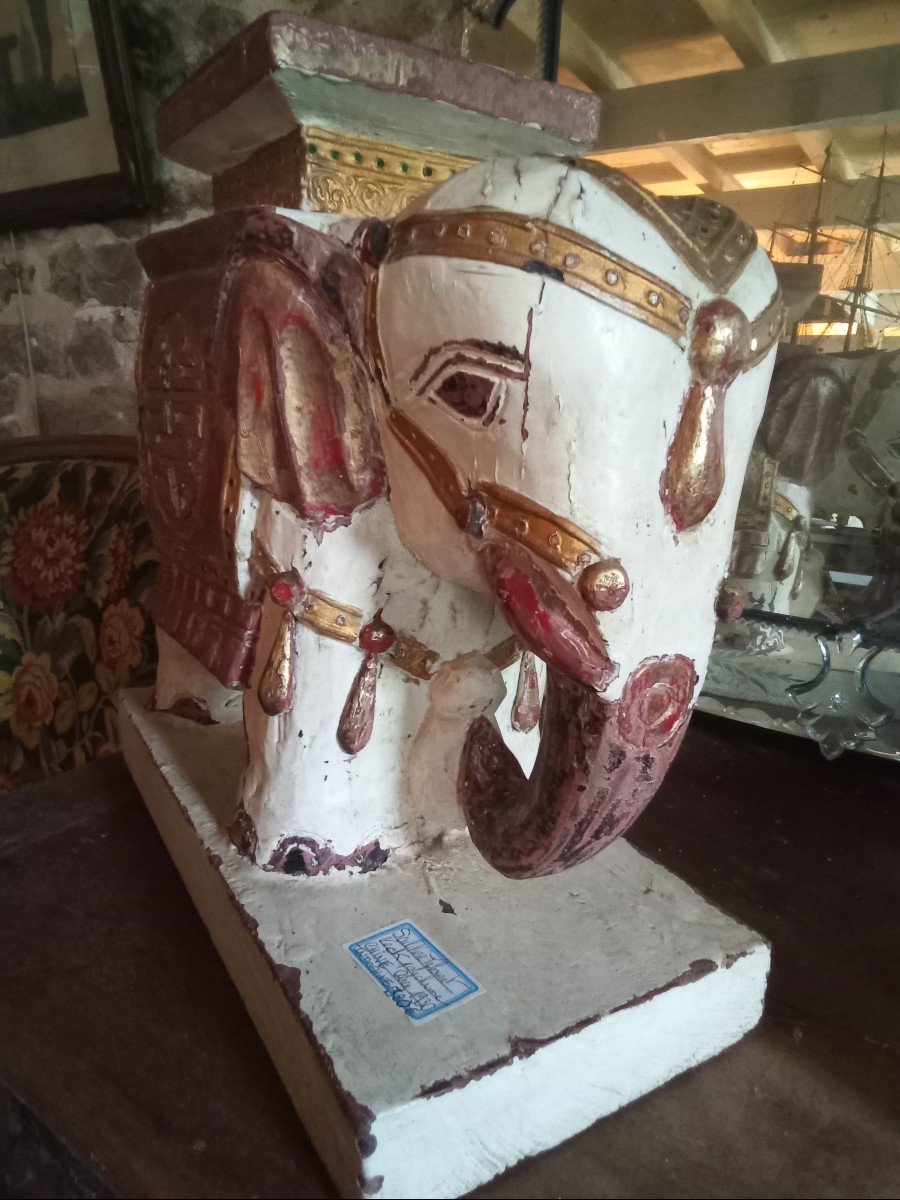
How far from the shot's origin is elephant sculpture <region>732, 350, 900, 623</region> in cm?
101

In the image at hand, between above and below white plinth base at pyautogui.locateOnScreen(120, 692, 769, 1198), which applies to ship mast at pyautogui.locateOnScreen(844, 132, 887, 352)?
above

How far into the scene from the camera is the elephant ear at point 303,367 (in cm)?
51

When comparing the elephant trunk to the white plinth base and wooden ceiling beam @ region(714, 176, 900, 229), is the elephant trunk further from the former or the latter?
wooden ceiling beam @ region(714, 176, 900, 229)

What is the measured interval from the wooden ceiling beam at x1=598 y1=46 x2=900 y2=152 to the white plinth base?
0.86 metres

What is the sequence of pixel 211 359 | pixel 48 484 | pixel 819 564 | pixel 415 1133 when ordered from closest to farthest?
1. pixel 415 1133
2. pixel 211 359
3. pixel 819 564
4. pixel 48 484

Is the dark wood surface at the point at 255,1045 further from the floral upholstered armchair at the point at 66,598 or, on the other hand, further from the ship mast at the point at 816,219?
the ship mast at the point at 816,219

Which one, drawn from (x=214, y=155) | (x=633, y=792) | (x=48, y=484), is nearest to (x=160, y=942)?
(x=633, y=792)

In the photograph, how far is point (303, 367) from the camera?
1.73ft

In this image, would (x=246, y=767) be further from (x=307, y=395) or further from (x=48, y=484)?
(x=48, y=484)

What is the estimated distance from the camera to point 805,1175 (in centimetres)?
48

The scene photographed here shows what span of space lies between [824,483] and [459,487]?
2.48 feet

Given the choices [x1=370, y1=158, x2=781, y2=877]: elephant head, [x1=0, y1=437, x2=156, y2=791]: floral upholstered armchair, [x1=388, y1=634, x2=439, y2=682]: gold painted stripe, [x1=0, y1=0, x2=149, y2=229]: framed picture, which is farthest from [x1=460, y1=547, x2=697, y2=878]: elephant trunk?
[x1=0, y1=0, x2=149, y2=229]: framed picture

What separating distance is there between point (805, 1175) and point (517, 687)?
1.14ft

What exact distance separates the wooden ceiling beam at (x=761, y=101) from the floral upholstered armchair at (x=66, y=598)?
821 mm
